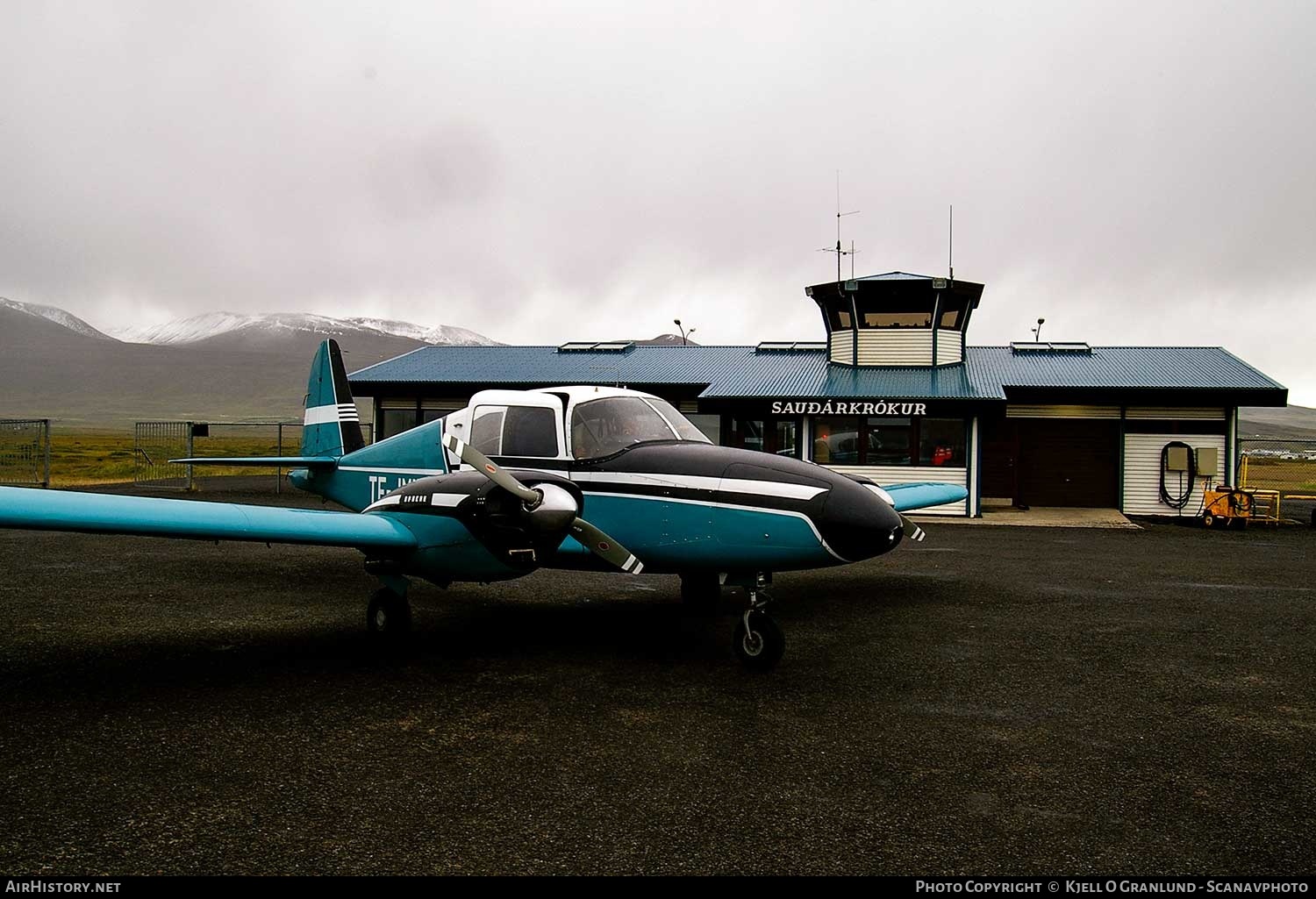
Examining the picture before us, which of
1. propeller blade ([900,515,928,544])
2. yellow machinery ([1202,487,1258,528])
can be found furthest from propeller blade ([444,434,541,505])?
yellow machinery ([1202,487,1258,528])

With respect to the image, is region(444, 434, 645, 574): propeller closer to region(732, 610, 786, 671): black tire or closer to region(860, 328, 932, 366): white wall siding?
region(732, 610, 786, 671): black tire

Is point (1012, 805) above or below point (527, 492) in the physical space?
below

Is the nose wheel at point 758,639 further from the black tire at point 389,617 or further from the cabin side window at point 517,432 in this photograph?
the black tire at point 389,617

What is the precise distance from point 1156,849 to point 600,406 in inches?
247

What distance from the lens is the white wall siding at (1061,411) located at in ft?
87.0

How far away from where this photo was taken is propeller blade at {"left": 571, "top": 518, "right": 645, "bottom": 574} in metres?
8.05

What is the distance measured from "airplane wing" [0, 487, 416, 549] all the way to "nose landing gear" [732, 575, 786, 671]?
321cm

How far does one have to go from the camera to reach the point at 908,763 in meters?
5.89

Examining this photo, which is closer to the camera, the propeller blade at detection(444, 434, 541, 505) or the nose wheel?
the propeller blade at detection(444, 434, 541, 505)

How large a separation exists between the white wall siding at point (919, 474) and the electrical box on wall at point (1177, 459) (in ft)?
19.1

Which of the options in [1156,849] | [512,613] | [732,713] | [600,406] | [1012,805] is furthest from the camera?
[512,613]

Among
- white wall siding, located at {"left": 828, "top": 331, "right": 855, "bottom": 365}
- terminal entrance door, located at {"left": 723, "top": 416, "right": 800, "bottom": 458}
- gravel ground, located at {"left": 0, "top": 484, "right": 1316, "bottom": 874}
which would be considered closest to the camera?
gravel ground, located at {"left": 0, "top": 484, "right": 1316, "bottom": 874}
